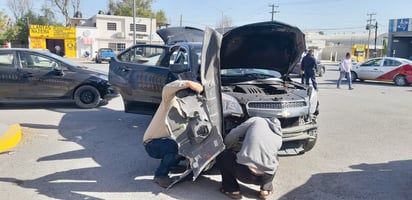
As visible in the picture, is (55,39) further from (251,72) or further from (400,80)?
(251,72)

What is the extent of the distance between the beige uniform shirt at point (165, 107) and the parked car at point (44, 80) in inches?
213

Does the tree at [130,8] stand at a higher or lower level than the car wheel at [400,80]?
higher

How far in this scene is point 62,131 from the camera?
6.46 m

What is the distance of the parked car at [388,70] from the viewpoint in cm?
1581

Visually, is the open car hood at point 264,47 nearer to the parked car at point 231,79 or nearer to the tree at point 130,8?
the parked car at point 231,79

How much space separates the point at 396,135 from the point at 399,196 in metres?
3.20

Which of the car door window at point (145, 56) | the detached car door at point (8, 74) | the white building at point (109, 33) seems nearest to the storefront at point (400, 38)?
the white building at point (109, 33)

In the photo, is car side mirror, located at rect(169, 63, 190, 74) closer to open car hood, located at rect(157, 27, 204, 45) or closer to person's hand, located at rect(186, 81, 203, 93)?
person's hand, located at rect(186, 81, 203, 93)

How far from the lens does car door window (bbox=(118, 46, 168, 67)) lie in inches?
264

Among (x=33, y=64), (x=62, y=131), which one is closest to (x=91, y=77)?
(x=33, y=64)

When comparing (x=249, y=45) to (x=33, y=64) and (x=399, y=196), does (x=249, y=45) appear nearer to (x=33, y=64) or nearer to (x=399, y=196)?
(x=399, y=196)

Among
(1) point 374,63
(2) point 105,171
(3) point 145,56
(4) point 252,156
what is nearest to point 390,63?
(1) point 374,63

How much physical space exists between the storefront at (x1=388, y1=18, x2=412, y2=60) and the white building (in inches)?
1110

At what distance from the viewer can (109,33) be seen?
156ft
